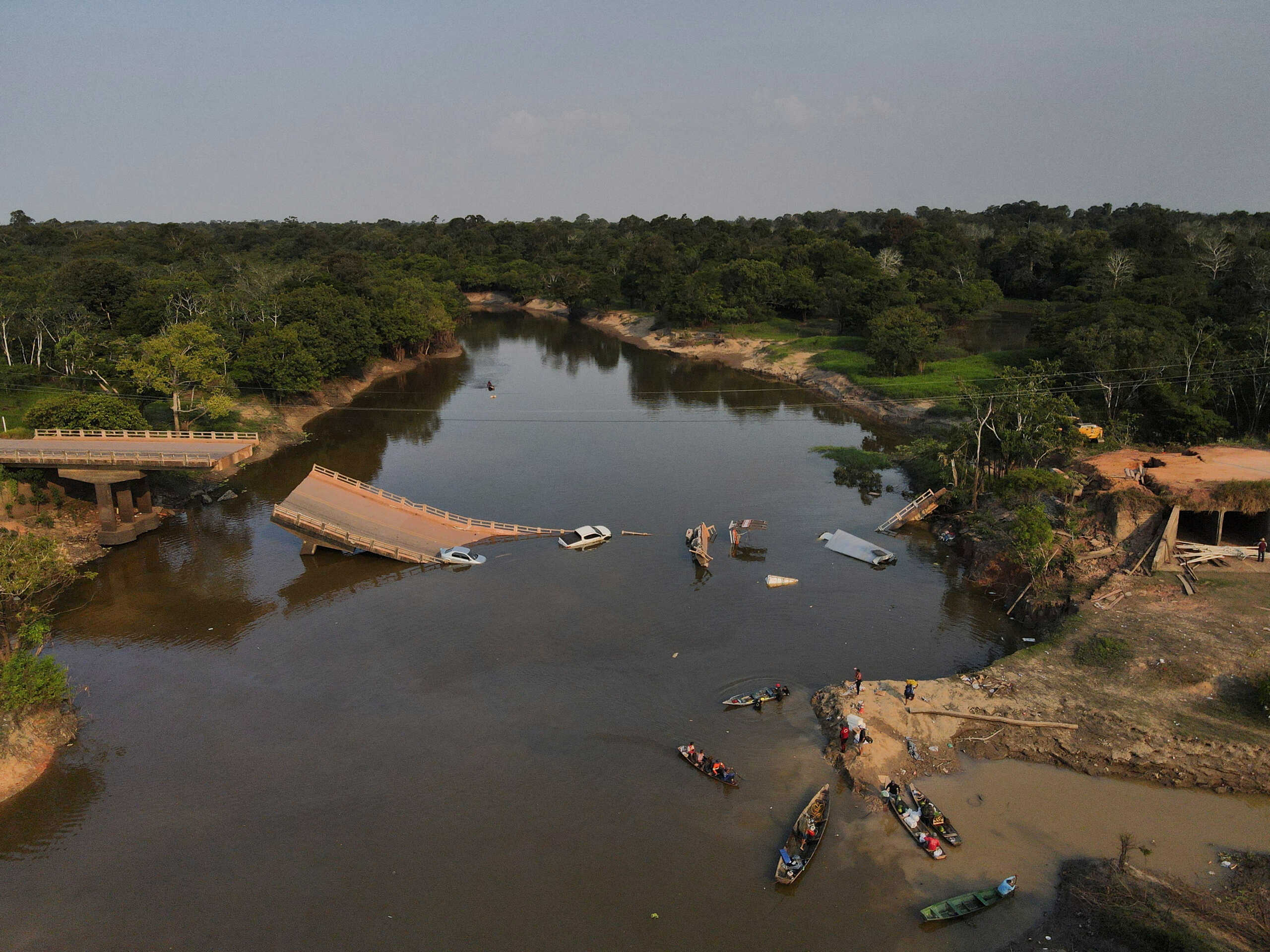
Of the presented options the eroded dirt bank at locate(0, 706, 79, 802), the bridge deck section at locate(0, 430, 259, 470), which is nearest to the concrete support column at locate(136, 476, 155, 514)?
the bridge deck section at locate(0, 430, 259, 470)

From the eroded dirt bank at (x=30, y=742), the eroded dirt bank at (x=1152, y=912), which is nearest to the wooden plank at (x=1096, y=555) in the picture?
the eroded dirt bank at (x=1152, y=912)

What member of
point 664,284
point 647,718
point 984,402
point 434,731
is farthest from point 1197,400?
point 664,284

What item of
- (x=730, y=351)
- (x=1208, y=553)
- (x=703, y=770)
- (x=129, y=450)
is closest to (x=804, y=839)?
(x=703, y=770)

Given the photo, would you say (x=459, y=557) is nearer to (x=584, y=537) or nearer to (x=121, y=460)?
(x=584, y=537)

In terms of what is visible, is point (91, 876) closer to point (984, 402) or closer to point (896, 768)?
point (896, 768)

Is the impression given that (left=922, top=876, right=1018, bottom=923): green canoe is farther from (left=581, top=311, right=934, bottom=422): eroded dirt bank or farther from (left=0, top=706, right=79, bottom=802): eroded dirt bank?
(left=581, top=311, right=934, bottom=422): eroded dirt bank

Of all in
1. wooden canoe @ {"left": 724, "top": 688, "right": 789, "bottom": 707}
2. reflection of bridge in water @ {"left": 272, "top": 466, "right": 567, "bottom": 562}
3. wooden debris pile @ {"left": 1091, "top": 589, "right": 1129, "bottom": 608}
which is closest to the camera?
wooden canoe @ {"left": 724, "top": 688, "right": 789, "bottom": 707}
